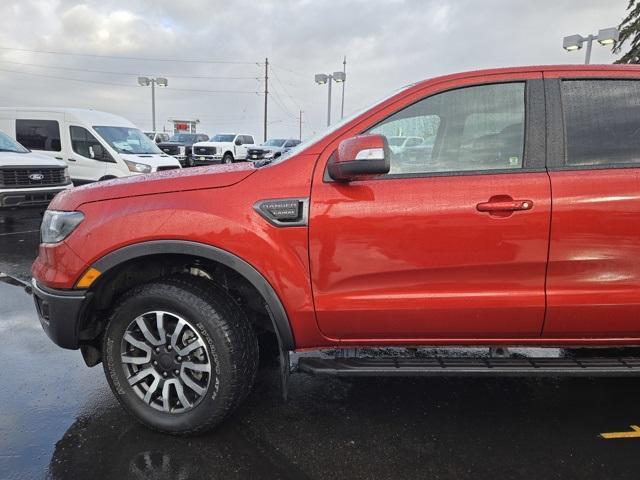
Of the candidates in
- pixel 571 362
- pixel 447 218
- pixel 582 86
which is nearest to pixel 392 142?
pixel 447 218

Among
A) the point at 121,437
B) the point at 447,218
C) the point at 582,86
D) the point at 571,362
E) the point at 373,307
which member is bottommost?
the point at 121,437

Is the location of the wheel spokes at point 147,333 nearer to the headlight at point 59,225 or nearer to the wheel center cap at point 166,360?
the wheel center cap at point 166,360

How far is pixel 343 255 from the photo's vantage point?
229 centimetres

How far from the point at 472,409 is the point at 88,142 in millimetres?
10554

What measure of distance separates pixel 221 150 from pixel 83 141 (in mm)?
14627

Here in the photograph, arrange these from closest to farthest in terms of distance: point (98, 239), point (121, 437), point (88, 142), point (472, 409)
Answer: point (98, 239) < point (121, 437) < point (472, 409) < point (88, 142)

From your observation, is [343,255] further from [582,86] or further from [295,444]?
[582,86]

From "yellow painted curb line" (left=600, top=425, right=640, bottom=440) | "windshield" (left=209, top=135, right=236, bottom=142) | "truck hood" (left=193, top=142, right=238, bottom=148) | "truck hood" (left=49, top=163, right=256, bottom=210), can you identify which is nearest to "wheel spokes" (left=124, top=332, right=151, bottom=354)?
"truck hood" (left=49, top=163, right=256, bottom=210)

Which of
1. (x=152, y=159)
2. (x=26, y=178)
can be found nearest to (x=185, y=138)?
(x=152, y=159)

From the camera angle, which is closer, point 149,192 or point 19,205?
point 149,192

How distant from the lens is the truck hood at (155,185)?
2414 millimetres

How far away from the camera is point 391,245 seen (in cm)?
227

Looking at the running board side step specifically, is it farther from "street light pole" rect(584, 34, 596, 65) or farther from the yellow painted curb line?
"street light pole" rect(584, 34, 596, 65)

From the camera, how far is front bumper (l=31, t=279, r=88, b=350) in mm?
2465
